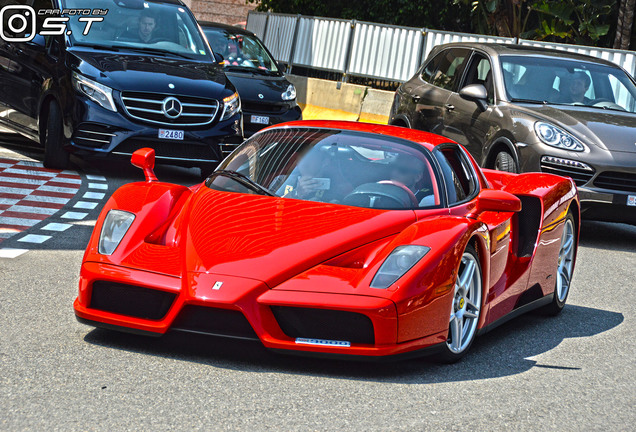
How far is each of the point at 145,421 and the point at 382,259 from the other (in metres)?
1.56

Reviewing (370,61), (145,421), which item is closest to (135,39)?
(145,421)

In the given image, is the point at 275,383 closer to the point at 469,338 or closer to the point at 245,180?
the point at 469,338

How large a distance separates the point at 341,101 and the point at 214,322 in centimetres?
1643

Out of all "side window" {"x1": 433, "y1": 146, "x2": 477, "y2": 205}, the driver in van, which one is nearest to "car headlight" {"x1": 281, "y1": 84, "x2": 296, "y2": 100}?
the driver in van

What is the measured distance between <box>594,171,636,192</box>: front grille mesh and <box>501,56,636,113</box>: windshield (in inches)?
51.5

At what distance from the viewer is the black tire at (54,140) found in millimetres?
11570

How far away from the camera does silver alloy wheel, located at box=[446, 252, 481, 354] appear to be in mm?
5469

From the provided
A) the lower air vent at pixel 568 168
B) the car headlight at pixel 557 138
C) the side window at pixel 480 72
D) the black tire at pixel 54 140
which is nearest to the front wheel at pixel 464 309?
the lower air vent at pixel 568 168

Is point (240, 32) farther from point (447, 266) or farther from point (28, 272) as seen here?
point (447, 266)

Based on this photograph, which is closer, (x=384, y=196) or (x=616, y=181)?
(x=384, y=196)

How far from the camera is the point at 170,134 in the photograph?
11.3 metres

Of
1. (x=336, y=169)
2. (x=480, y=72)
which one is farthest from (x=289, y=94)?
(x=336, y=169)

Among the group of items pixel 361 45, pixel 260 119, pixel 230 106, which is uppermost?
pixel 230 106

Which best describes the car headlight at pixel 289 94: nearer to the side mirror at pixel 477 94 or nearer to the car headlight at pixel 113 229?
the side mirror at pixel 477 94
